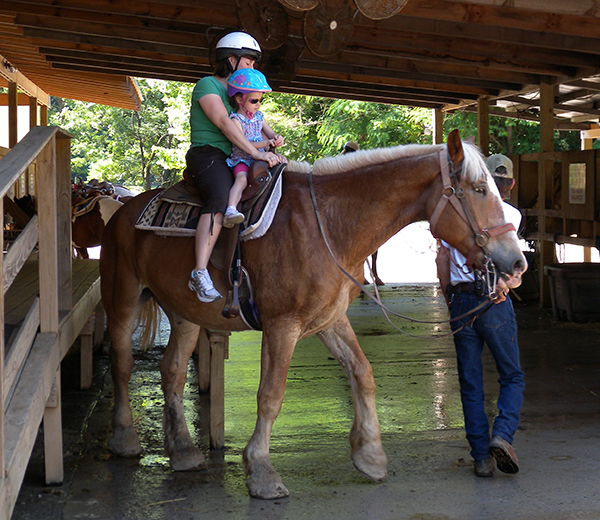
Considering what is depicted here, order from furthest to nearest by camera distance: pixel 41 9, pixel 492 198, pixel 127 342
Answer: pixel 41 9 < pixel 127 342 < pixel 492 198

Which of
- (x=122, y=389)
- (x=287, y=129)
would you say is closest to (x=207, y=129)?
(x=122, y=389)

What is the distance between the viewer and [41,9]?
9180 mm

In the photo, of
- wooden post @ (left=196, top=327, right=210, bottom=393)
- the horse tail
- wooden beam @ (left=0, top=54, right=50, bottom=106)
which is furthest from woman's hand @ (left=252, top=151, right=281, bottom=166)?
wooden beam @ (left=0, top=54, right=50, bottom=106)

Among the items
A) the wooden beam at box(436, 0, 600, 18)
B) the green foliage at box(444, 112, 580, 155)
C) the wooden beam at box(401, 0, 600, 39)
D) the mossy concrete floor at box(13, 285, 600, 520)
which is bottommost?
the mossy concrete floor at box(13, 285, 600, 520)

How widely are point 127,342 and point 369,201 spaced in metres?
1.96

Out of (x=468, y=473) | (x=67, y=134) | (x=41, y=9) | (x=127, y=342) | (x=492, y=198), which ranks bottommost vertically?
(x=468, y=473)

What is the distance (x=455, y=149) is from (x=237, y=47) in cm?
138

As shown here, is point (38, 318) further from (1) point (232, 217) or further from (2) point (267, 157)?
(2) point (267, 157)

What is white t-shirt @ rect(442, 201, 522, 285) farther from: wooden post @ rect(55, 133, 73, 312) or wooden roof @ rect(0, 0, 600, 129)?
wooden roof @ rect(0, 0, 600, 129)

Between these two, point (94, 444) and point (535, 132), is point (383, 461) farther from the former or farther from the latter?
point (535, 132)

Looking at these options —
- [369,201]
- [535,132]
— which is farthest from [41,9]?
[535,132]

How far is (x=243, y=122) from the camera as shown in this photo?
4012mm

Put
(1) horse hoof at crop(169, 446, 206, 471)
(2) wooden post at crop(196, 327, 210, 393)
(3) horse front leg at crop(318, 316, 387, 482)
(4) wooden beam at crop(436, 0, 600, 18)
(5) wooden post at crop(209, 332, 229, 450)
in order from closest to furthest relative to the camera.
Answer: (3) horse front leg at crop(318, 316, 387, 482)
(1) horse hoof at crop(169, 446, 206, 471)
(5) wooden post at crop(209, 332, 229, 450)
(2) wooden post at crop(196, 327, 210, 393)
(4) wooden beam at crop(436, 0, 600, 18)

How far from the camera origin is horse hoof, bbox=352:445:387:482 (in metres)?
3.97
